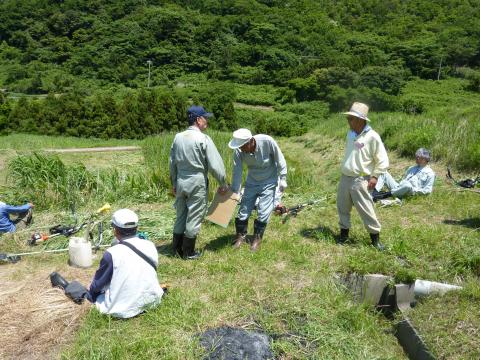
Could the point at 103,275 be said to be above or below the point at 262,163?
below

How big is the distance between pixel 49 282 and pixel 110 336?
1.13m

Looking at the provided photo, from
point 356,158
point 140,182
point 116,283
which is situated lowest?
point 140,182

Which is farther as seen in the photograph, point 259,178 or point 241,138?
point 259,178

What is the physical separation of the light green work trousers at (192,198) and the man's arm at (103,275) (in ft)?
3.72

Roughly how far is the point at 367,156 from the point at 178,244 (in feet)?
6.90

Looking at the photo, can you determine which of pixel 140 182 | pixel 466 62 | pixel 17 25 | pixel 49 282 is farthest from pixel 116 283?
pixel 17 25

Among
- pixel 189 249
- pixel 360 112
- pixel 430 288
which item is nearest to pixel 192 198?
pixel 189 249

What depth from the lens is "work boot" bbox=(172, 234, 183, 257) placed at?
15.3ft

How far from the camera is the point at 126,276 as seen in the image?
132 inches

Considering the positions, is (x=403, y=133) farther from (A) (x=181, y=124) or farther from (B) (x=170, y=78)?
(B) (x=170, y=78)

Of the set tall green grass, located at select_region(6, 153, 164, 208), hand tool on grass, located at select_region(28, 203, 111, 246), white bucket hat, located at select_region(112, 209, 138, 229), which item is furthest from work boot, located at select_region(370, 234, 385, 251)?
tall green grass, located at select_region(6, 153, 164, 208)

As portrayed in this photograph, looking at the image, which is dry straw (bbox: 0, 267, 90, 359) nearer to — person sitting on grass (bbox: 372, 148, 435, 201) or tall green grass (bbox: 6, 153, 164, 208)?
tall green grass (bbox: 6, 153, 164, 208)

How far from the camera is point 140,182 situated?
7.43 m

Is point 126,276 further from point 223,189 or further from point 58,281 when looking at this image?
point 223,189
